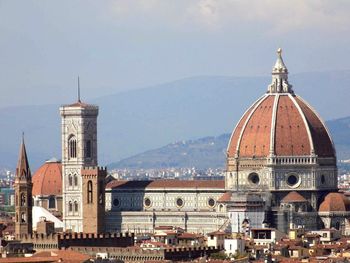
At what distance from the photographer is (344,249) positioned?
107m

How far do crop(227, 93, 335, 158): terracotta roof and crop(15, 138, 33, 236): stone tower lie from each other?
108 feet

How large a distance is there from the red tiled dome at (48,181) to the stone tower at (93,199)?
25.0 m

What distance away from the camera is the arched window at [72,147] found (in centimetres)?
16050

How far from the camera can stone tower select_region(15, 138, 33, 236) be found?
117000 millimetres

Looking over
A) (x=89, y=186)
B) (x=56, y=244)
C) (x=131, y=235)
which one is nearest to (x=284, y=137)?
(x=89, y=186)

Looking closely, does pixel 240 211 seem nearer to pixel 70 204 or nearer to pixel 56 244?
pixel 70 204

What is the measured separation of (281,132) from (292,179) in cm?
354

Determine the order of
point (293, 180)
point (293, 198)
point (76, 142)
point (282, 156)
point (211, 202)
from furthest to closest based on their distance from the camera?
point (76, 142)
point (211, 202)
point (293, 180)
point (282, 156)
point (293, 198)

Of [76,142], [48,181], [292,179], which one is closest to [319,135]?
[292,179]

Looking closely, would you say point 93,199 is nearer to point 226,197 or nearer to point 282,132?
point 226,197

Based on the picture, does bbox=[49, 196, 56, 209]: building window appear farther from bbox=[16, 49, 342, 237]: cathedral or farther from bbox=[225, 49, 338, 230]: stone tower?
bbox=[225, 49, 338, 230]: stone tower

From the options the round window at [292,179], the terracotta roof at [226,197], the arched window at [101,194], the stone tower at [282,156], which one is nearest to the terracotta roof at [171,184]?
the terracotta roof at [226,197]

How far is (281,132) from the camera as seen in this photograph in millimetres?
151250

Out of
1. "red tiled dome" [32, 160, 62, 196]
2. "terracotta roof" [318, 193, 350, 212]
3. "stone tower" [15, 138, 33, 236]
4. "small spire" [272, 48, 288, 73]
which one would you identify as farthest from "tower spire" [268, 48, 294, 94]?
"stone tower" [15, 138, 33, 236]
